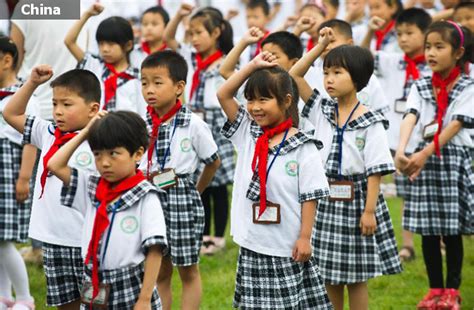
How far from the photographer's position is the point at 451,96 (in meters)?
5.14

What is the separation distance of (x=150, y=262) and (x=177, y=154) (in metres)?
1.15

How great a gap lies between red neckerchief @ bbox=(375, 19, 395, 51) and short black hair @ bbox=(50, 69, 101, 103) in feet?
11.6

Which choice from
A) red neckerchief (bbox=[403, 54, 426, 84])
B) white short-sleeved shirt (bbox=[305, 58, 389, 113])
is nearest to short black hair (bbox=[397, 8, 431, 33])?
red neckerchief (bbox=[403, 54, 426, 84])

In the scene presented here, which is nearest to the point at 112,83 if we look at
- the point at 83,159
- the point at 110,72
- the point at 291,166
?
the point at 110,72

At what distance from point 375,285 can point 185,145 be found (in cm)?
190

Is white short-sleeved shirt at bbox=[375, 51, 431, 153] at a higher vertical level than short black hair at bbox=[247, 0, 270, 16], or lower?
lower

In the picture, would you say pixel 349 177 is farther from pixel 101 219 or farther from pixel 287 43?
pixel 101 219

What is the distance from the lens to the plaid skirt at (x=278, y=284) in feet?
13.1

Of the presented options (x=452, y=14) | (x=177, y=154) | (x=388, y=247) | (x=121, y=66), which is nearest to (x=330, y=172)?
(x=388, y=247)

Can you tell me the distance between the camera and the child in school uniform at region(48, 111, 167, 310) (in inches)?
139

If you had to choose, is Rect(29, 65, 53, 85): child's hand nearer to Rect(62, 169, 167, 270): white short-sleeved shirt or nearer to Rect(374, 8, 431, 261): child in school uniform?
Rect(62, 169, 167, 270): white short-sleeved shirt

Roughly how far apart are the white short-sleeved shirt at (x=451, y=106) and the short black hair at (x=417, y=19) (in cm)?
117

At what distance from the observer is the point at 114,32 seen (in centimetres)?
588

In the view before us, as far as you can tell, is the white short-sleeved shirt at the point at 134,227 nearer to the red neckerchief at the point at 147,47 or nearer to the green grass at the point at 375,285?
the green grass at the point at 375,285
